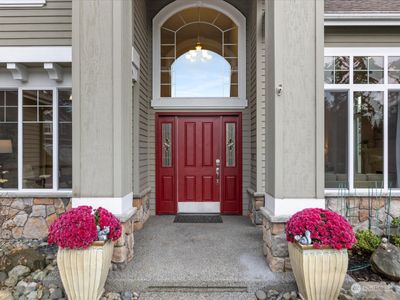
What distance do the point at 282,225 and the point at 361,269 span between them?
1054 mm

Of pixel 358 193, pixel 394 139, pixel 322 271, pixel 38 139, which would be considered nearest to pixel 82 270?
pixel 322 271

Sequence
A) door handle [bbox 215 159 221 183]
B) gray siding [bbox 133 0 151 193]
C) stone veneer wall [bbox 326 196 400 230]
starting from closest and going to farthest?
stone veneer wall [bbox 326 196 400 230], gray siding [bbox 133 0 151 193], door handle [bbox 215 159 221 183]

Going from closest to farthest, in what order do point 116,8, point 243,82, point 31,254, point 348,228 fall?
point 348,228
point 116,8
point 31,254
point 243,82

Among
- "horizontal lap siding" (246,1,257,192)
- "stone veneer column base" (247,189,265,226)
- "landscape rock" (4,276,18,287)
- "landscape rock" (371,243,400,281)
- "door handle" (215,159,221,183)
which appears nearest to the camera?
"landscape rock" (371,243,400,281)

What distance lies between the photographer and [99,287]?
2.71 m

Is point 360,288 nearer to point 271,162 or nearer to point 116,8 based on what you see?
point 271,162

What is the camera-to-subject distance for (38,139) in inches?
175

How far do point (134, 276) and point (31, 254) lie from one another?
1.44m

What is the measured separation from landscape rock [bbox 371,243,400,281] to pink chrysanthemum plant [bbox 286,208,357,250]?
2.58ft

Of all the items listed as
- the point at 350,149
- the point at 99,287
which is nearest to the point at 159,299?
the point at 99,287

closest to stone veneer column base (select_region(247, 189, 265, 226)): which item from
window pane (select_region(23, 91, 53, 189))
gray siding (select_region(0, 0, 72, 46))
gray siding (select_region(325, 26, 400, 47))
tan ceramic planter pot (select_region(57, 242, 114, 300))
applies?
gray siding (select_region(325, 26, 400, 47))

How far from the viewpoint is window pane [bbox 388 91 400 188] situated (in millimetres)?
4465

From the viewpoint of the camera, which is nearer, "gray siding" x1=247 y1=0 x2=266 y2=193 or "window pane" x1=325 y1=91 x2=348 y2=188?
"window pane" x1=325 y1=91 x2=348 y2=188

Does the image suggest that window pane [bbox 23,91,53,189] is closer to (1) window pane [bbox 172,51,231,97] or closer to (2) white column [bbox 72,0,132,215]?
(2) white column [bbox 72,0,132,215]
